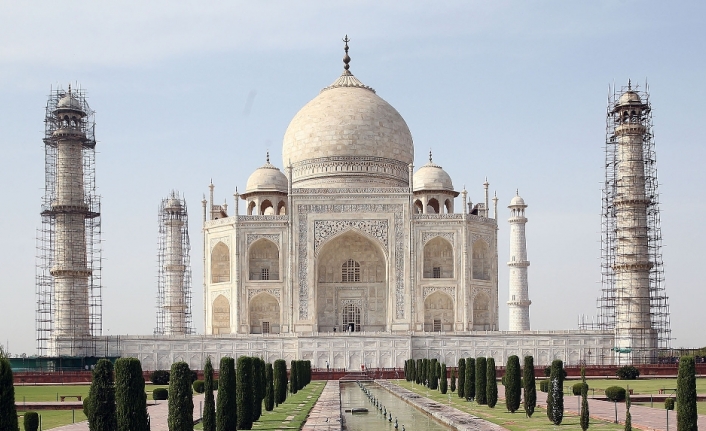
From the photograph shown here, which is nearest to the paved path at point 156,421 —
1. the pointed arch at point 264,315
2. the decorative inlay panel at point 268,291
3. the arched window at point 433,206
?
the decorative inlay panel at point 268,291

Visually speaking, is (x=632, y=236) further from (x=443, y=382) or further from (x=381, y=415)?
(x=381, y=415)

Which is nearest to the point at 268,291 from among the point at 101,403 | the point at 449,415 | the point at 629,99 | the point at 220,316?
the point at 220,316

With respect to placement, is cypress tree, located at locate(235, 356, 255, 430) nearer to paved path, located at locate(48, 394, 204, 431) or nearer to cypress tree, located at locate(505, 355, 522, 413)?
paved path, located at locate(48, 394, 204, 431)

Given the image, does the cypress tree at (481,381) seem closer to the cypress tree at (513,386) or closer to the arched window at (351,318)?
the cypress tree at (513,386)

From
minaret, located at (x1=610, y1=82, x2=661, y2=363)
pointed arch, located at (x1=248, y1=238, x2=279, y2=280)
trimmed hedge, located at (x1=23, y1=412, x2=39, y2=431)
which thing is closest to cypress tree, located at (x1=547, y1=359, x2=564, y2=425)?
trimmed hedge, located at (x1=23, y1=412, x2=39, y2=431)

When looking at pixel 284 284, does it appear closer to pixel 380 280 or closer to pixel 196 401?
pixel 380 280

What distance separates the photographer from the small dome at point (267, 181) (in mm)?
30734

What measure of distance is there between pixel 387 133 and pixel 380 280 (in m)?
4.96

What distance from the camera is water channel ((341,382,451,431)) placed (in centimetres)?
1320

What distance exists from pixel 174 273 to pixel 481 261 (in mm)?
10090

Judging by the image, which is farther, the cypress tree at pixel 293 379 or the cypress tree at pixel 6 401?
the cypress tree at pixel 293 379

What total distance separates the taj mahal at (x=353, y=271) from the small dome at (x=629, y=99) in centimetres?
15

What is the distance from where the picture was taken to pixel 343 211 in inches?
1147

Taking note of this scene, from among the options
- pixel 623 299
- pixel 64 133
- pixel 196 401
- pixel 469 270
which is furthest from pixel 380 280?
pixel 196 401
